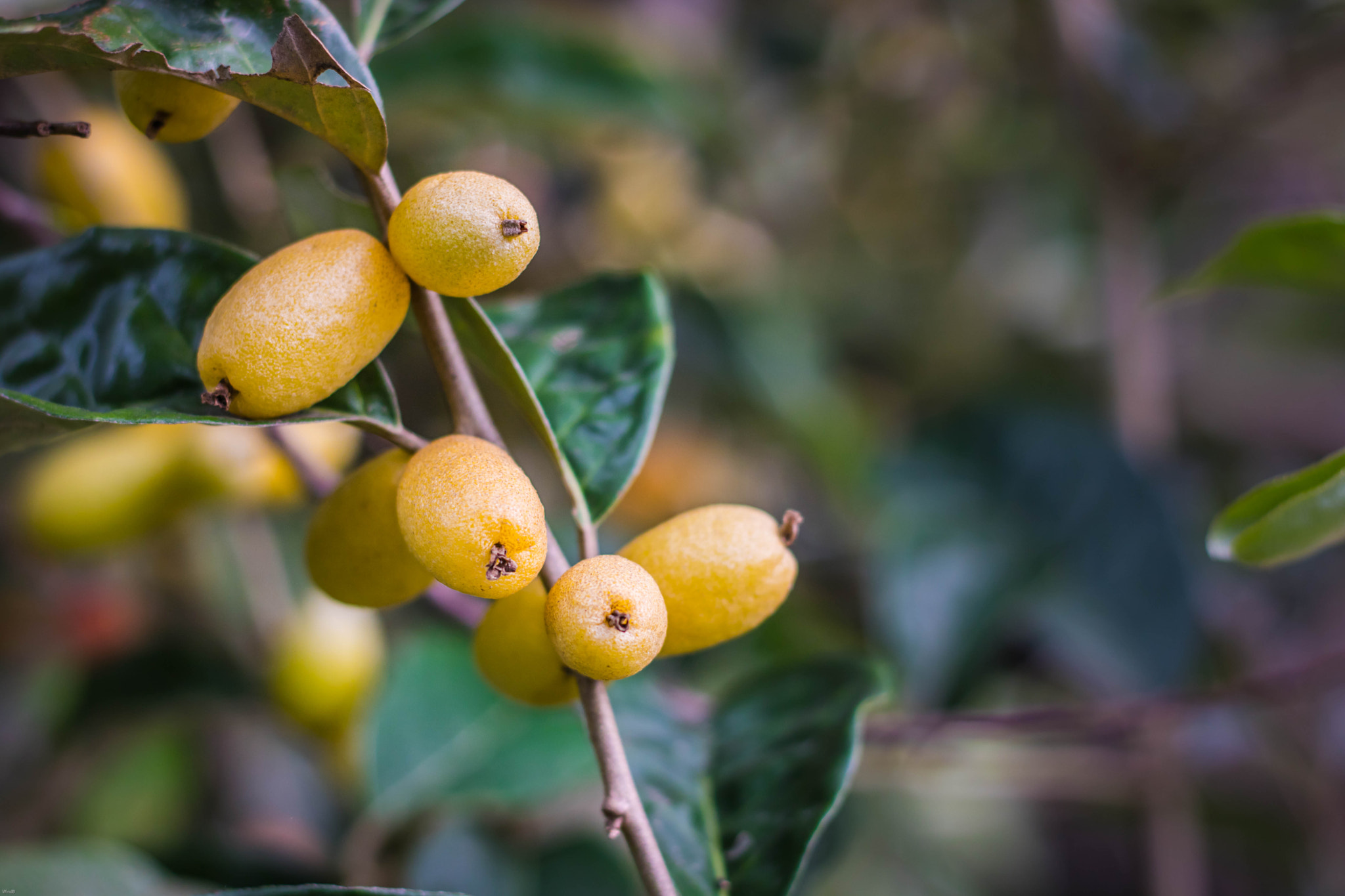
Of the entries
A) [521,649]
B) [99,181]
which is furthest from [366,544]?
[99,181]

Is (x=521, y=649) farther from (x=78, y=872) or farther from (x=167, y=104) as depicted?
(x=78, y=872)

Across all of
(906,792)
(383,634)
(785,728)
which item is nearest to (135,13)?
(785,728)

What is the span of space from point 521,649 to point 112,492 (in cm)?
64

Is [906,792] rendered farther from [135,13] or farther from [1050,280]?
[135,13]

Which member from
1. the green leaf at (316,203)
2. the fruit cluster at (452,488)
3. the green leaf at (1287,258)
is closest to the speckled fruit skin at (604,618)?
the fruit cluster at (452,488)

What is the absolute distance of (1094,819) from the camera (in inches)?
60.4

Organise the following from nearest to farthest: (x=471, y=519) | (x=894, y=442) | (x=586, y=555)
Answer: (x=471, y=519) < (x=586, y=555) < (x=894, y=442)

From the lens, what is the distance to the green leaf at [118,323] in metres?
0.43

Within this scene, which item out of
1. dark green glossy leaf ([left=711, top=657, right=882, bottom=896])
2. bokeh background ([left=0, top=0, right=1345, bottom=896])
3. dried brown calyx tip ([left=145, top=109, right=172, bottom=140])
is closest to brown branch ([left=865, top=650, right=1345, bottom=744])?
bokeh background ([left=0, top=0, right=1345, bottom=896])

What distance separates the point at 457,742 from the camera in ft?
2.72

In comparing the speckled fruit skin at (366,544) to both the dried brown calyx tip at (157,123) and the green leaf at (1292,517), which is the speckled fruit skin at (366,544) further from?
the green leaf at (1292,517)

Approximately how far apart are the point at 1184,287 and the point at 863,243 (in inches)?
57.7

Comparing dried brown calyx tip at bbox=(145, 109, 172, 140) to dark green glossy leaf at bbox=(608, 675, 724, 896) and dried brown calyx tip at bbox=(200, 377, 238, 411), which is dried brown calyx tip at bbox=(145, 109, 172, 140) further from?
dark green glossy leaf at bbox=(608, 675, 724, 896)

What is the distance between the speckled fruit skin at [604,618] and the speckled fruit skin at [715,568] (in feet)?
0.13
